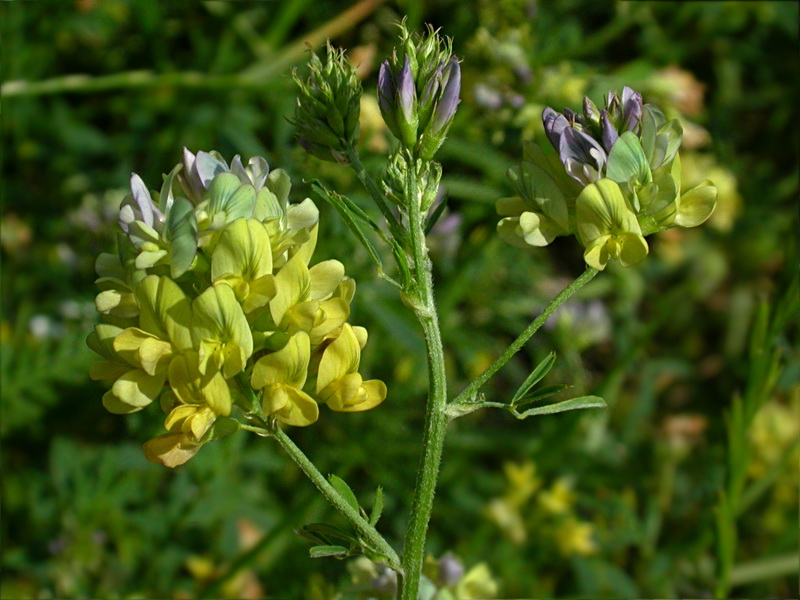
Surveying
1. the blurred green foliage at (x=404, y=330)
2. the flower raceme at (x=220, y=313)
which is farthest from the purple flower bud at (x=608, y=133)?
the blurred green foliage at (x=404, y=330)

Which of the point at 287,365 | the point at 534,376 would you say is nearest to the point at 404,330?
the point at 534,376

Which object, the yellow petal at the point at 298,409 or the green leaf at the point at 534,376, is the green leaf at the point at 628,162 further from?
the yellow petal at the point at 298,409

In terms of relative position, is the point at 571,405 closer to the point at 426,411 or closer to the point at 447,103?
the point at 426,411

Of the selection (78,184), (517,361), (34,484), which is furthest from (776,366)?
(78,184)

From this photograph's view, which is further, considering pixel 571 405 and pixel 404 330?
pixel 404 330

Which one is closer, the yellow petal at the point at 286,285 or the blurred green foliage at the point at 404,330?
the yellow petal at the point at 286,285

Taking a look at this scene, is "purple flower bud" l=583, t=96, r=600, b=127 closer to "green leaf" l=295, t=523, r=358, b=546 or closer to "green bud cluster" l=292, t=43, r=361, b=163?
"green bud cluster" l=292, t=43, r=361, b=163

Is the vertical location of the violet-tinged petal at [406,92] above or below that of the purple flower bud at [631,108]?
above
